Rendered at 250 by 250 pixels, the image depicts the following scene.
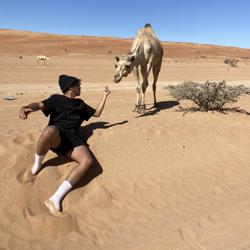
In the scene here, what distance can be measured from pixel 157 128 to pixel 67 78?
2753 mm

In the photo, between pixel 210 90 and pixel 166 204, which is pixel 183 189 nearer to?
→ pixel 166 204

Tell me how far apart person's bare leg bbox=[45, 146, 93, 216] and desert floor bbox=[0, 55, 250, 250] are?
14 cm

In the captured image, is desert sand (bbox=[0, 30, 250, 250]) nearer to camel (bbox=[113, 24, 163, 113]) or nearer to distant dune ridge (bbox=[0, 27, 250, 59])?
camel (bbox=[113, 24, 163, 113])

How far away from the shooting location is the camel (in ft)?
26.3

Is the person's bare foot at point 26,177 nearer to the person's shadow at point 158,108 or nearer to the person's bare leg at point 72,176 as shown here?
the person's bare leg at point 72,176

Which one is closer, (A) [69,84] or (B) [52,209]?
(B) [52,209]

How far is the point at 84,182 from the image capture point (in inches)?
213

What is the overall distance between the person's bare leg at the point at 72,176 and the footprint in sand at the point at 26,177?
0.56 metres

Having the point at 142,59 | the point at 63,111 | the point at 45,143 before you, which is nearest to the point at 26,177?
the point at 45,143

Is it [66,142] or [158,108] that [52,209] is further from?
[158,108]

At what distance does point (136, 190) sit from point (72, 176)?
1.07 meters

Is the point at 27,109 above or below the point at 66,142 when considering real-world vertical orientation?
above

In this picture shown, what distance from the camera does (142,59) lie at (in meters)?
9.12

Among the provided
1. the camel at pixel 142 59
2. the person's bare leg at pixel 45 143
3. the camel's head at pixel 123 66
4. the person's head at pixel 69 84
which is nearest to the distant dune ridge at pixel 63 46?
the camel at pixel 142 59
